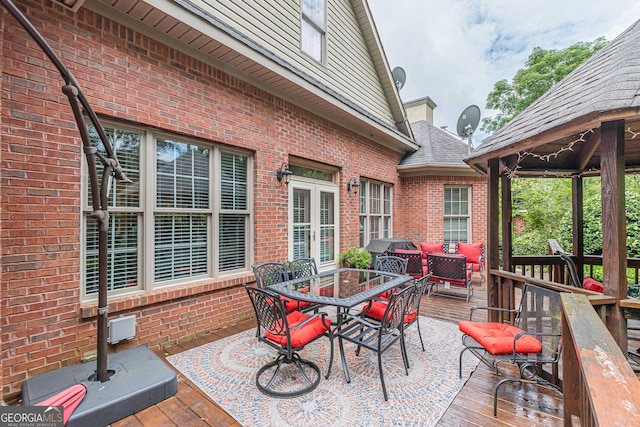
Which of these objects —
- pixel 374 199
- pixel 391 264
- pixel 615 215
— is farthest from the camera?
pixel 374 199

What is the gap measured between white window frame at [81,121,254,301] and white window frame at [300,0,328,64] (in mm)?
2919

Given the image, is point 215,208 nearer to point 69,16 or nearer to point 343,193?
point 69,16

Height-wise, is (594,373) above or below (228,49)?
below

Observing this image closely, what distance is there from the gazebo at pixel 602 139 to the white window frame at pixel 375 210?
138 inches

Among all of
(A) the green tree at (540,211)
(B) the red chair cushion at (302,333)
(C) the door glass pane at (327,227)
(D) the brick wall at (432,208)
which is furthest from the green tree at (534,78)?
(B) the red chair cushion at (302,333)

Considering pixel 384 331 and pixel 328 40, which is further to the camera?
pixel 328 40

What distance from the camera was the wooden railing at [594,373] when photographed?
888 millimetres

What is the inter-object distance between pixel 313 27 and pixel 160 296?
5.83m

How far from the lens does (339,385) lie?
105 inches

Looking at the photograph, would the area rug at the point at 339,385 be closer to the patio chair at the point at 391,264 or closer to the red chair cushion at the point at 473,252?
the patio chair at the point at 391,264

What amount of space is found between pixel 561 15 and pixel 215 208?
16.0m

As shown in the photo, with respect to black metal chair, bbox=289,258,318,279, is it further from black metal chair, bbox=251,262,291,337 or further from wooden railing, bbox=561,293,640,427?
wooden railing, bbox=561,293,640,427

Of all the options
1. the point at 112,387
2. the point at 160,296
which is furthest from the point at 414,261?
the point at 112,387

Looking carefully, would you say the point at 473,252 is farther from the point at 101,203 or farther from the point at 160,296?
the point at 101,203
